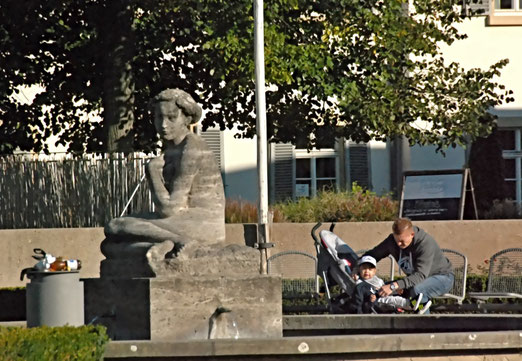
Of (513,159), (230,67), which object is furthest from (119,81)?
(513,159)

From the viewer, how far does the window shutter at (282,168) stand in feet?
98.9

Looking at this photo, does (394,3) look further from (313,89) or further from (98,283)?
(98,283)

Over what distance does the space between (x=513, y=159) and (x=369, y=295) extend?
1781 cm

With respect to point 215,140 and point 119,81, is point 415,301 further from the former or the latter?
point 215,140

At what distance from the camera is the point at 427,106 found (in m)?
23.6

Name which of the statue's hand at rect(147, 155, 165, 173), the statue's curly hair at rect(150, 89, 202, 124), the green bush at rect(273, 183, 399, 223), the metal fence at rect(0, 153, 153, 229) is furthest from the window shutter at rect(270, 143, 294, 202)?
the statue's hand at rect(147, 155, 165, 173)

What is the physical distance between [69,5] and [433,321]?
41.2 ft

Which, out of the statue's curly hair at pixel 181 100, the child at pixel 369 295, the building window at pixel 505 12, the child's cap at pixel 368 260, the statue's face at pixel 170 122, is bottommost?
the child at pixel 369 295

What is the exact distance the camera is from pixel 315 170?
30.7 m

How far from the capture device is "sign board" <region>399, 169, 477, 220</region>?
24391mm

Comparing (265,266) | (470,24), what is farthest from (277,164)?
(265,266)

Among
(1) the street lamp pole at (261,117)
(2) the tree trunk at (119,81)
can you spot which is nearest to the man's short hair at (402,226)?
(1) the street lamp pole at (261,117)

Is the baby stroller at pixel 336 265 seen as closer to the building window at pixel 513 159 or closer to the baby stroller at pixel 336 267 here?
the baby stroller at pixel 336 267

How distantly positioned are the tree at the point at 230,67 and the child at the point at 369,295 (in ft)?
27.0
